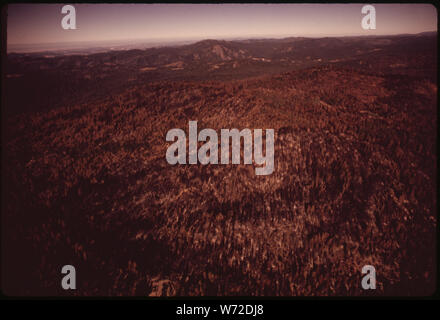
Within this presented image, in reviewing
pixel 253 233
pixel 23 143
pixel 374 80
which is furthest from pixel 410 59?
pixel 23 143

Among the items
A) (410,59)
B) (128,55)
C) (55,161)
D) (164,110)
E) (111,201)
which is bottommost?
(111,201)

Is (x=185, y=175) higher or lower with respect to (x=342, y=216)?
higher

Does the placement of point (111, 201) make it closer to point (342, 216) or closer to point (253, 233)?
point (253, 233)

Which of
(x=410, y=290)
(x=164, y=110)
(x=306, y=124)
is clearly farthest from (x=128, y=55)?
(x=410, y=290)

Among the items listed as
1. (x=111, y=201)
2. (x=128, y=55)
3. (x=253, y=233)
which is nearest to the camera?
(x=253, y=233)

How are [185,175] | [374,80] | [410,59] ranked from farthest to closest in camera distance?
[410,59] < [374,80] < [185,175]

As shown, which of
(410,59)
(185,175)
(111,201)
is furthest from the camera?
(410,59)

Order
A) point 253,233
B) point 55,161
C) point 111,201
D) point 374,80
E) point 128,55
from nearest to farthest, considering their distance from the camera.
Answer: point 253,233, point 111,201, point 55,161, point 374,80, point 128,55

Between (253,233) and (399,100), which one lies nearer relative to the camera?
(253,233)

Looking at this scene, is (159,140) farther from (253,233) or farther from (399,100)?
(399,100)
